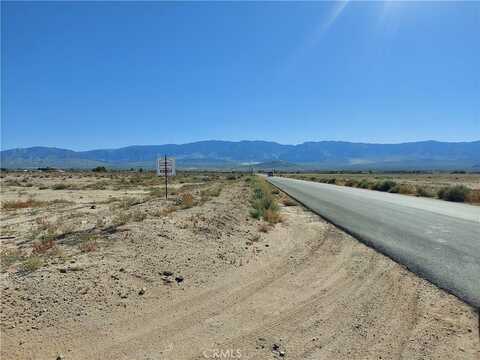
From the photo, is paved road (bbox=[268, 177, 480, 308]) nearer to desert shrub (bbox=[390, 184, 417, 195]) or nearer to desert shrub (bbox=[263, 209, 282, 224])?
desert shrub (bbox=[263, 209, 282, 224])

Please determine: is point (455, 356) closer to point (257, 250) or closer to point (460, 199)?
point (257, 250)

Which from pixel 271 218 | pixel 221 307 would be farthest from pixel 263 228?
pixel 221 307

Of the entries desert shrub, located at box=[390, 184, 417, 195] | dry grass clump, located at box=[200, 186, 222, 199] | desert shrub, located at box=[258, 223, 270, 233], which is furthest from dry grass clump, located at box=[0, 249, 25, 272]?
desert shrub, located at box=[390, 184, 417, 195]

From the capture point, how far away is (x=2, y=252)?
8.50m

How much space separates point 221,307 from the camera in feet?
18.1

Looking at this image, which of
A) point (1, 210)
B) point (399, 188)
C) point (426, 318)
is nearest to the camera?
point (426, 318)

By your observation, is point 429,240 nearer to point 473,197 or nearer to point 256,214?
point 256,214

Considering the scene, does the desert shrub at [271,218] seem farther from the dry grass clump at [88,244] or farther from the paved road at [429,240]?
the dry grass clump at [88,244]

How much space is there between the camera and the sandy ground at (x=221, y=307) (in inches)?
168

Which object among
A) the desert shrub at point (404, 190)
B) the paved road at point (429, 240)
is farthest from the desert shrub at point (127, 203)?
the desert shrub at point (404, 190)

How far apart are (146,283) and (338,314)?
11.5 feet

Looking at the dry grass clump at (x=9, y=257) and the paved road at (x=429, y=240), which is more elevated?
the dry grass clump at (x=9, y=257)

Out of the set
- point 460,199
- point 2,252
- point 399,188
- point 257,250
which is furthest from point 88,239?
point 399,188

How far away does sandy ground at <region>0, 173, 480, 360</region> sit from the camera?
14.0ft
